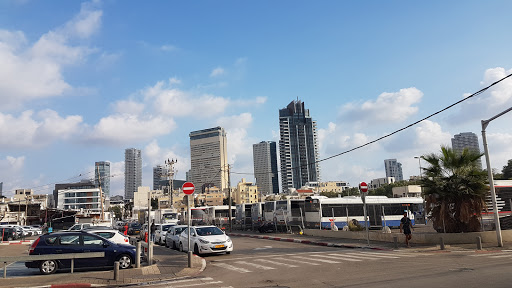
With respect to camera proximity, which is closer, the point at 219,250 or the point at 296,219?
the point at 219,250

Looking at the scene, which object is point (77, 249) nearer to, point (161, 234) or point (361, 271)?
point (361, 271)

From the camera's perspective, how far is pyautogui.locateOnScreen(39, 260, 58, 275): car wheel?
13902 mm

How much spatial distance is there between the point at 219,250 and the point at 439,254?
33.0 feet

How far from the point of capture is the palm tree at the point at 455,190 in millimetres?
20219

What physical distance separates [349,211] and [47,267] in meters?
27.1

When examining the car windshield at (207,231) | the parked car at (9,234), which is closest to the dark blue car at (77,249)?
the car windshield at (207,231)

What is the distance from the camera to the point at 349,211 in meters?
35.8

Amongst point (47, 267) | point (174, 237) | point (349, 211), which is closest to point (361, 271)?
point (47, 267)

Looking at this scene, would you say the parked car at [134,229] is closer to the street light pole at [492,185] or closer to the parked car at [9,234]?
the parked car at [9,234]

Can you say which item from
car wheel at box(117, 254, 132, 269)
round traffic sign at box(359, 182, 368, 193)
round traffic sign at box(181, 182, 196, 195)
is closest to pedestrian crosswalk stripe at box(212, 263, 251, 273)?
round traffic sign at box(181, 182, 196, 195)

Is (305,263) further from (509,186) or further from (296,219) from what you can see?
(509,186)

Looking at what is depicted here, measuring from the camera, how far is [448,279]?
34.6ft

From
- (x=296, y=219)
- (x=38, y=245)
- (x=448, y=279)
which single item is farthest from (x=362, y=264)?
(x=296, y=219)

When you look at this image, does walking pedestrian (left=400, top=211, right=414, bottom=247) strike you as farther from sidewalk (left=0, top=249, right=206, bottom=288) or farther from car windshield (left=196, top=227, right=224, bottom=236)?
sidewalk (left=0, top=249, right=206, bottom=288)
